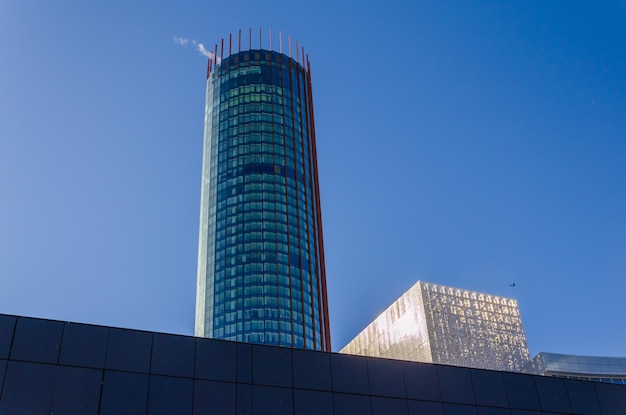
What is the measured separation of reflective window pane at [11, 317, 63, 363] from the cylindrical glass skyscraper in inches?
4943

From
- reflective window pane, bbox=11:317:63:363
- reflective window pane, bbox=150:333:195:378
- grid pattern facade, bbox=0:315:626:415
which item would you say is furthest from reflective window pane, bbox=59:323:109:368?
reflective window pane, bbox=150:333:195:378

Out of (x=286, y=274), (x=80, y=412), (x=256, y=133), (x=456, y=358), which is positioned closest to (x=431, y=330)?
(x=456, y=358)

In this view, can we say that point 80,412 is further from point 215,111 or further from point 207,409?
point 215,111

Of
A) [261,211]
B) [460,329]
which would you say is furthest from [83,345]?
[261,211]

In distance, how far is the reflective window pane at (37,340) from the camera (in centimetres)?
2386

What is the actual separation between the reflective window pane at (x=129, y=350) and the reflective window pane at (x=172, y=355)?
28 centimetres

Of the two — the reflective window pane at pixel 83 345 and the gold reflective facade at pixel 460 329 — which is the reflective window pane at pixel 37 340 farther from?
the gold reflective facade at pixel 460 329

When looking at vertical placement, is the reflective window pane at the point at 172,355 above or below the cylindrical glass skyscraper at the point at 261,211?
below

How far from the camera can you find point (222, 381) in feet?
86.9

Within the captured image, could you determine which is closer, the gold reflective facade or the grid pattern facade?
the grid pattern facade

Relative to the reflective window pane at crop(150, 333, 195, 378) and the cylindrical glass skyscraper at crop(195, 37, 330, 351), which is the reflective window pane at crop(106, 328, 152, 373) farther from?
the cylindrical glass skyscraper at crop(195, 37, 330, 351)

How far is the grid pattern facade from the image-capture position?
23766 millimetres

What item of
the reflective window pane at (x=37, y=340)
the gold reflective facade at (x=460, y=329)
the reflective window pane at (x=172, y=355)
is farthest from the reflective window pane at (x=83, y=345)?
the gold reflective facade at (x=460, y=329)

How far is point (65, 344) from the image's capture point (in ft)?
80.7
